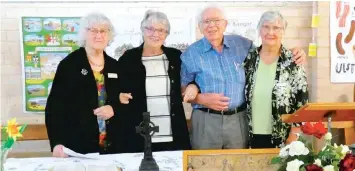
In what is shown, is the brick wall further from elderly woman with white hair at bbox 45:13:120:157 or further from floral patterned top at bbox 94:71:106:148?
floral patterned top at bbox 94:71:106:148

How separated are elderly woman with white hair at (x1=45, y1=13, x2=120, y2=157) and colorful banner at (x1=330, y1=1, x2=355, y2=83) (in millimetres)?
1574

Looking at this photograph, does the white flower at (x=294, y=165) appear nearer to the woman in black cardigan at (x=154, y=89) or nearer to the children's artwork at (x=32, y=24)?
the woman in black cardigan at (x=154, y=89)

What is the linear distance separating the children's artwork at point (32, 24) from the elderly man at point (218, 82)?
1012 millimetres

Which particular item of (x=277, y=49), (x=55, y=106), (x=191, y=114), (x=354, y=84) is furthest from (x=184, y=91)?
(x=354, y=84)

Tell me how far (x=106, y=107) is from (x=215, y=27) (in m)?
0.86

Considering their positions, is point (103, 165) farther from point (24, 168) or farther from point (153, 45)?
point (153, 45)

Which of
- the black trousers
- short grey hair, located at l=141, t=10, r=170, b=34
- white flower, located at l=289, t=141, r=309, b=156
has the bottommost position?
the black trousers

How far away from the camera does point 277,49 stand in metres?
2.75

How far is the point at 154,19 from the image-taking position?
113 inches

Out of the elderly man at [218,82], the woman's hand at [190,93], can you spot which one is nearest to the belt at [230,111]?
the elderly man at [218,82]

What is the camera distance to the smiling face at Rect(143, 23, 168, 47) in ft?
9.42

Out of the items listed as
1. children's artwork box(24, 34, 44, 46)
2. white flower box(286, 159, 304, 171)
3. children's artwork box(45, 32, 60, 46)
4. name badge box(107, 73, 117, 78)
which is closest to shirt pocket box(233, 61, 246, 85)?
name badge box(107, 73, 117, 78)

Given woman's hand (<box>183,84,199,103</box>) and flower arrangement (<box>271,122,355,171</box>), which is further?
woman's hand (<box>183,84,199,103</box>)

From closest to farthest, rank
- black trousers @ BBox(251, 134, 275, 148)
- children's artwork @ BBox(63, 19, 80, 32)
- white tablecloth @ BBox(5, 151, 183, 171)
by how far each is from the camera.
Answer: white tablecloth @ BBox(5, 151, 183, 171), black trousers @ BBox(251, 134, 275, 148), children's artwork @ BBox(63, 19, 80, 32)
